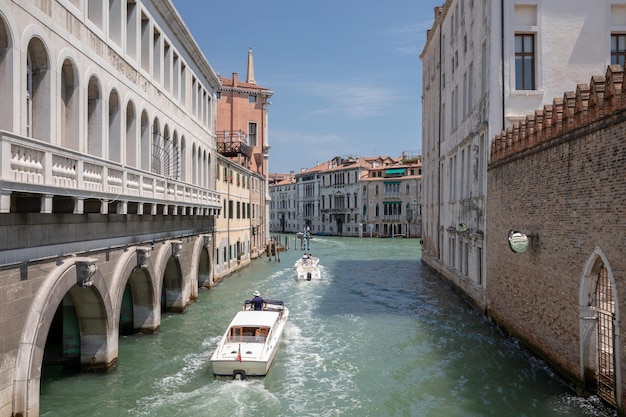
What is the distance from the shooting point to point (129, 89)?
15102 mm

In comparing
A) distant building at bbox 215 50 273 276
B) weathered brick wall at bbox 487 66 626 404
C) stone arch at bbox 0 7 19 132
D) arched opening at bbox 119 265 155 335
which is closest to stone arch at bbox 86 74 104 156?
stone arch at bbox 0 7 19 132

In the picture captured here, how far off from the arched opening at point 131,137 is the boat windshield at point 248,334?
5.66 metres

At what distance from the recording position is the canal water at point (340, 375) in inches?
452

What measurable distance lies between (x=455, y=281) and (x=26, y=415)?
68.2ft

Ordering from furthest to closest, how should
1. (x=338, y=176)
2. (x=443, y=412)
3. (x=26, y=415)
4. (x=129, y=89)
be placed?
1. (x=338, y=176)
2. (x=129, y=89)
3. (x=443, y=412)
4. (x=26, y=415)

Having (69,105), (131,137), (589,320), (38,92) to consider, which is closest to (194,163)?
(131,137)

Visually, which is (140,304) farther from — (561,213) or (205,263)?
(561,213)

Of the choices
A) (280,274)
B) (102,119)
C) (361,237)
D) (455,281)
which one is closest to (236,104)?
(280,274)

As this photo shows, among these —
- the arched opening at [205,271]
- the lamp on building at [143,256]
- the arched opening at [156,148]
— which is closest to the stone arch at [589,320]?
the lamp on building at [143,256]

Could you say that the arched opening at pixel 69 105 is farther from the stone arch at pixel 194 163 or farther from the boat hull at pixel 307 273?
the boat hull at pixel 307 273

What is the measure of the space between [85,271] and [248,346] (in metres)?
4.64

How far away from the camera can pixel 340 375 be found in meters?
13.9

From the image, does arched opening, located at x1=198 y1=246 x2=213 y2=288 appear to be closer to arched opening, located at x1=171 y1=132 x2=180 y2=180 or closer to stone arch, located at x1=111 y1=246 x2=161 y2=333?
arched opening, located at x1=171 y1=132 x2=180 y2=180

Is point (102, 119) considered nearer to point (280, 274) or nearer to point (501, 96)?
point (501, 96)
